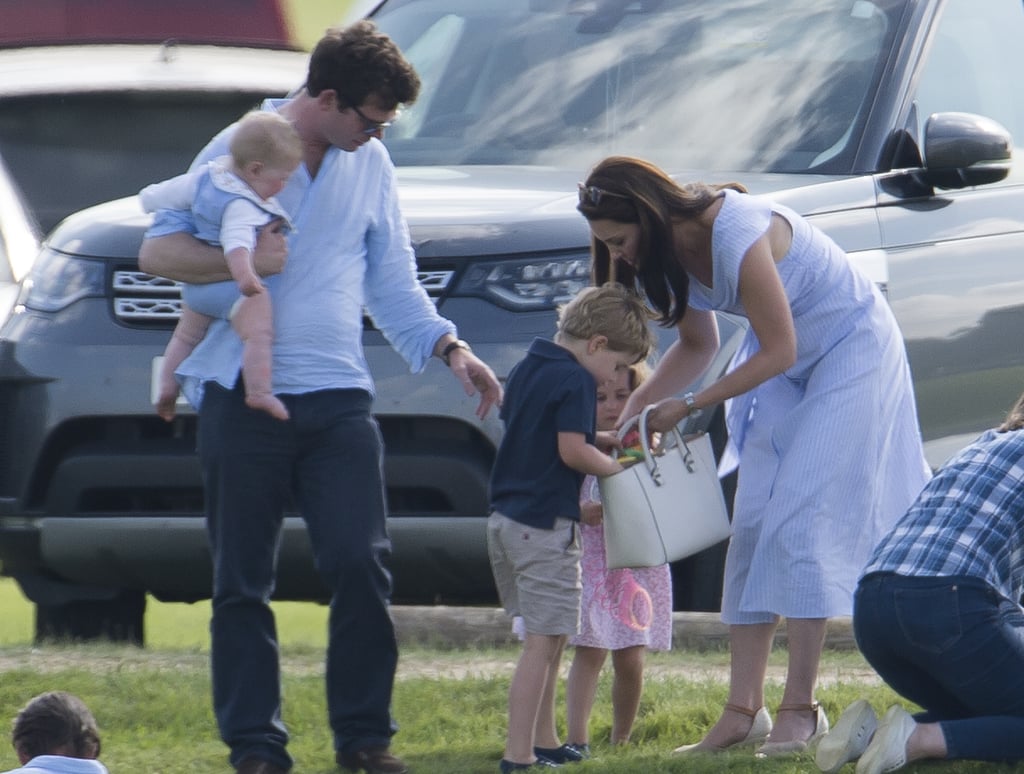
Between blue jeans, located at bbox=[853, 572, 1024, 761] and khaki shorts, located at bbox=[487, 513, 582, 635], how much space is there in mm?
655

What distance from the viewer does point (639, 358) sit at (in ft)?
16.5

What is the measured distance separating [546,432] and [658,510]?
1.02 ft

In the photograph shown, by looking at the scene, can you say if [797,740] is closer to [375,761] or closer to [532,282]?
[375,761]

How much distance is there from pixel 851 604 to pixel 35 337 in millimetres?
2553

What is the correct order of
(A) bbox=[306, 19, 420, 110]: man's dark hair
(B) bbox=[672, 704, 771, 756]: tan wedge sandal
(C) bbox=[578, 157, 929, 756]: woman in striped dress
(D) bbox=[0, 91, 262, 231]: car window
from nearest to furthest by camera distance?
(A) bbox=[306, 19, 420, 110]: man's dark hair
(C) bbox=[578, 157, 929, 756]: woman in striped dress
(B) bbox=[672, 704, 771, 756]: tan wedge sandal
(D) bbox=[0, 91, 262, 231]: car window

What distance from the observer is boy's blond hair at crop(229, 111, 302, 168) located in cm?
458

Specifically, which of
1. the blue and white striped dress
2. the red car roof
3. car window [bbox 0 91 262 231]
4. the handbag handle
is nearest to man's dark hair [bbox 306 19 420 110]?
the blue and white striped dress

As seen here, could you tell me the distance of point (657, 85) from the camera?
688cm

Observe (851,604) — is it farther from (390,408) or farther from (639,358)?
(390,408)

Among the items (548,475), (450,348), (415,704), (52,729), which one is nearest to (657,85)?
(450,348)

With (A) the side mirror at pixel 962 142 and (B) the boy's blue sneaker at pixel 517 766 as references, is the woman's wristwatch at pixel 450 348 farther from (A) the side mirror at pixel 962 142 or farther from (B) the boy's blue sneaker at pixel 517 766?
(A) the side mirror at pixel 962 142

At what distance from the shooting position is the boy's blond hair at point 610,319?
4918 millimetres

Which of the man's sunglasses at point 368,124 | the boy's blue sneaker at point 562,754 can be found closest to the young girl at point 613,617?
the boy's blue sneaker at point 562,754

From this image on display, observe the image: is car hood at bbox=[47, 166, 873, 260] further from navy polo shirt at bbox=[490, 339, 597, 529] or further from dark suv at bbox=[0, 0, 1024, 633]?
navy polo shirt at bbox=[490, 339, 597, 529]
